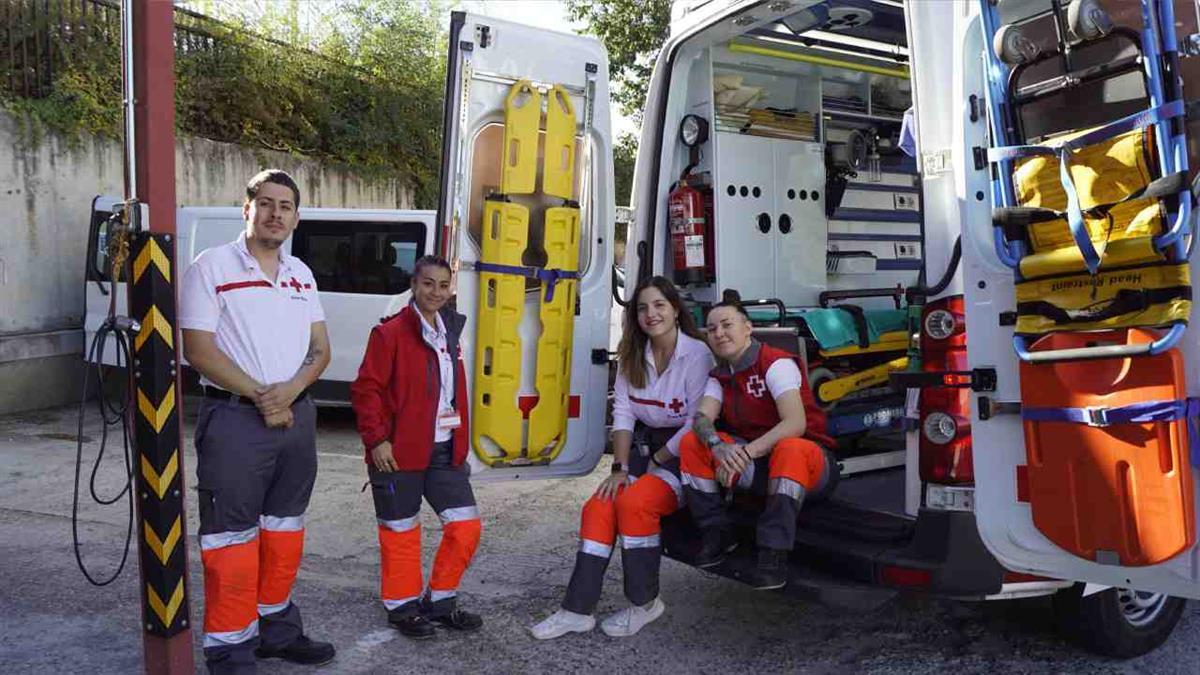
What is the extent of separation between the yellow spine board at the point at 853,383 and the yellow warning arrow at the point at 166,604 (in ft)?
9.03

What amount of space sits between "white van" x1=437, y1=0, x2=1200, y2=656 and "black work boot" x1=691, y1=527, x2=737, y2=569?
0.27 feet

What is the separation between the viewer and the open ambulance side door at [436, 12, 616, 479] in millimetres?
4449

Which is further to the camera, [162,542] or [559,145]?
[559,145]

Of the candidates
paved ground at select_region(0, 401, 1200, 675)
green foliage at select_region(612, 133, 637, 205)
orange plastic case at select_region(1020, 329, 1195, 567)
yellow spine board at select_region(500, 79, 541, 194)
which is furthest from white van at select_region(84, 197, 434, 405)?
green foliage at select_region(612, 133, 637, 205)

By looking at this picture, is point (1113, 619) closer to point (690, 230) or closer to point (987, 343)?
point (987, 343)

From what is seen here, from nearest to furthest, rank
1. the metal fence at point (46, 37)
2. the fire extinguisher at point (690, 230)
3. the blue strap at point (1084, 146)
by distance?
the blue strap at point (1084, 146), the fire extinguisher at point (690, 230), the metal fence at point (46, 37)

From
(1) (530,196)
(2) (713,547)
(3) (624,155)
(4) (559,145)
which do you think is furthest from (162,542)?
(3) (624,155)

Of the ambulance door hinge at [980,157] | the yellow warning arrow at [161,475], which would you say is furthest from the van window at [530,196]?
the ambulance door hinge at [980,157]

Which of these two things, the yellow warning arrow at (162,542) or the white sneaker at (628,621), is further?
the white sneaker at (628,621)

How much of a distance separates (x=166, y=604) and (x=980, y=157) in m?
2.85

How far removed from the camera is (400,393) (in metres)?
3.98

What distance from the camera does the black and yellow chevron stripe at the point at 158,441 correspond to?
10.6 feet

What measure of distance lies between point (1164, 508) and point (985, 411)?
57cm

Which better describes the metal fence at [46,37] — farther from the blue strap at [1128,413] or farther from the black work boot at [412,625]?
the blue strap at [1128,413]
